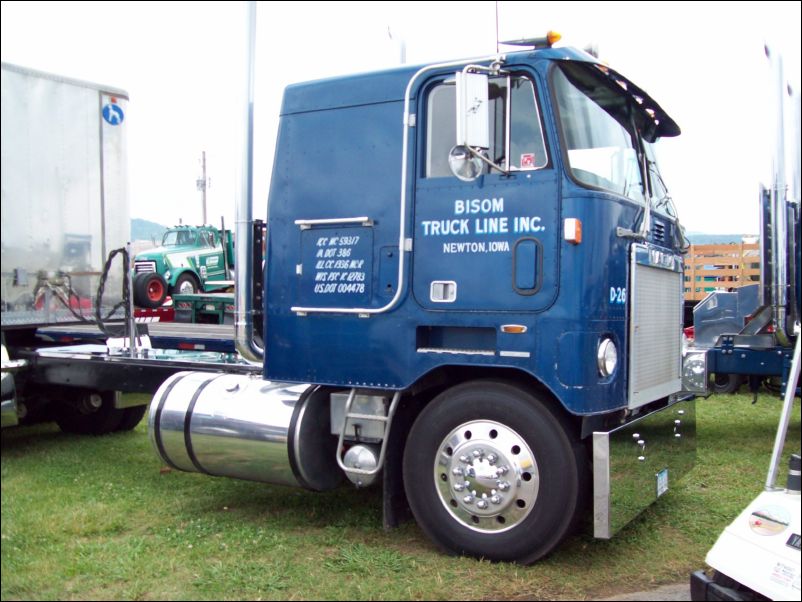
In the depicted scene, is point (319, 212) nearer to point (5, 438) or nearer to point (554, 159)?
point (554, 159)

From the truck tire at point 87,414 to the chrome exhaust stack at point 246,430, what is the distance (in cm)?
193

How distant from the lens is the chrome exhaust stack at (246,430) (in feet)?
16.4

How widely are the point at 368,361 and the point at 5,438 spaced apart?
225 centimetres

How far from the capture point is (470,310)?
4504 mm

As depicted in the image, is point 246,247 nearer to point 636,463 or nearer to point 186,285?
point 636,463

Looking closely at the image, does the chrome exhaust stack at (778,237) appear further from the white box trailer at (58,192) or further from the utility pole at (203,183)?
the white box trailer at (58,192)

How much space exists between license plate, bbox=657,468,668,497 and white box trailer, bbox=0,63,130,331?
3660 mm

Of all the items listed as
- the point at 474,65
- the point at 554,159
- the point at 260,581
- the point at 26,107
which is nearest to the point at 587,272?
the point at 554,159

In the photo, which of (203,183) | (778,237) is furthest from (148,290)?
(778,237)

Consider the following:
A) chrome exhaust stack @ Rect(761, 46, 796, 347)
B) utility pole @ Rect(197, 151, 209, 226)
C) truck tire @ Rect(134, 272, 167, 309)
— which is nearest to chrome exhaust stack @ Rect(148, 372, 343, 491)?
truck tire @ Rect(134, 272, 167, 309)

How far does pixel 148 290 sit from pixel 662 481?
13.8 ft

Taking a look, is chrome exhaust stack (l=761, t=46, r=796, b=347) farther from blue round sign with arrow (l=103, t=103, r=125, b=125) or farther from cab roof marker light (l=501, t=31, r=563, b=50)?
blue round sign with arrow (l=103, t=103, r=125, b=125)

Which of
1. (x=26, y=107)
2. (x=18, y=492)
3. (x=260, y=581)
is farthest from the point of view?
(x=260, y=581)

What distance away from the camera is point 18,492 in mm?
2646
